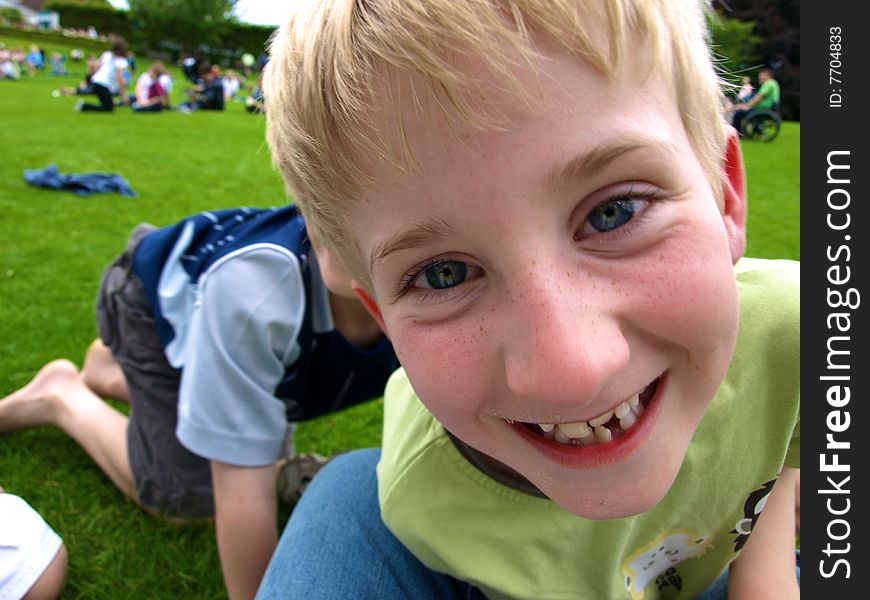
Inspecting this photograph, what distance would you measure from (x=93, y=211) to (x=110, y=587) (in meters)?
4.43

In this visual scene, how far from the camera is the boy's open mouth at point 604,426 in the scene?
921 mm

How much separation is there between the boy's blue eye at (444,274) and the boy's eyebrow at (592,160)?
0.57ft

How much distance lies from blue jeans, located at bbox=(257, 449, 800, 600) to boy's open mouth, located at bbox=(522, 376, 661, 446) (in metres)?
0.59

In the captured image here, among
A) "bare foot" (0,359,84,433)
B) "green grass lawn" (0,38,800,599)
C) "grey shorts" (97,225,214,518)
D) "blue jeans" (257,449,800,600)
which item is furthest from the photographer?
"bare foot" (0,359,84,433)

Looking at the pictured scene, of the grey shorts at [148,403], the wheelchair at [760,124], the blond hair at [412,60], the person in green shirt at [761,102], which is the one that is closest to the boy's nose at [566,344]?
the blond hair at [412,60]

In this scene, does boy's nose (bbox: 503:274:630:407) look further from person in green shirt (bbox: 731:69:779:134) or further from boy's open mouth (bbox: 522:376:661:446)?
person in green shirt (bbox: 731:69:779:134)

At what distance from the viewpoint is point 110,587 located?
198 centimetres

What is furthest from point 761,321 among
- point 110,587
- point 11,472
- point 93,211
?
point 93,211

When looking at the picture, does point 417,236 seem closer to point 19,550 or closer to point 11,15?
point 19,550

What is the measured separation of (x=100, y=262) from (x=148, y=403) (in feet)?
8.10

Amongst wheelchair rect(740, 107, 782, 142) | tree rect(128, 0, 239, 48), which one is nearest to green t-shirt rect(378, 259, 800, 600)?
wheelchair rect(740, 107, 782, 142)

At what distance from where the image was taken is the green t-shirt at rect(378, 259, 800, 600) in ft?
4.02
